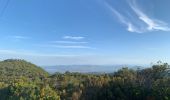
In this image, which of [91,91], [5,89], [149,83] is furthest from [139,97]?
[5,89]

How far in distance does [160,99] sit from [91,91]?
10.9 meters

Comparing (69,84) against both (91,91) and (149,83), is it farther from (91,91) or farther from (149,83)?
(149,83)

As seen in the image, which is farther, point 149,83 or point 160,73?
point 160,73

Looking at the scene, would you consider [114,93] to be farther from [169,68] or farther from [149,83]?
[169,68]

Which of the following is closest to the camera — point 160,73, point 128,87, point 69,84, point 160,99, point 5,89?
point 160,99

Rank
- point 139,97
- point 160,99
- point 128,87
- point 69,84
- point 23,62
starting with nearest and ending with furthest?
point 160,99 < point 139,97 < point 128,87 < point 69,84 < point 23,62

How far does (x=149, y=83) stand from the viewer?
104 feet

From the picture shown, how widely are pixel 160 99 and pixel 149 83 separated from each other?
5018 mm

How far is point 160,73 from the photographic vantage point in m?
34.7

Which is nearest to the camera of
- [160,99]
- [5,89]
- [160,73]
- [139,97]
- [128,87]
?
[160,99]

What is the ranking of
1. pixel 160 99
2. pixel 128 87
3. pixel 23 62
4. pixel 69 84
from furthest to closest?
1. pixel 23 62
2. pixel 69 84
3. pixel 128 87
4. pixel 160 99

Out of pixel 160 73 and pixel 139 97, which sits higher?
pixel 160 73

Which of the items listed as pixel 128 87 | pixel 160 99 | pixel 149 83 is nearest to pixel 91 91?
pixel 128 87

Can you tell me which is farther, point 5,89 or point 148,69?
point 5,89
